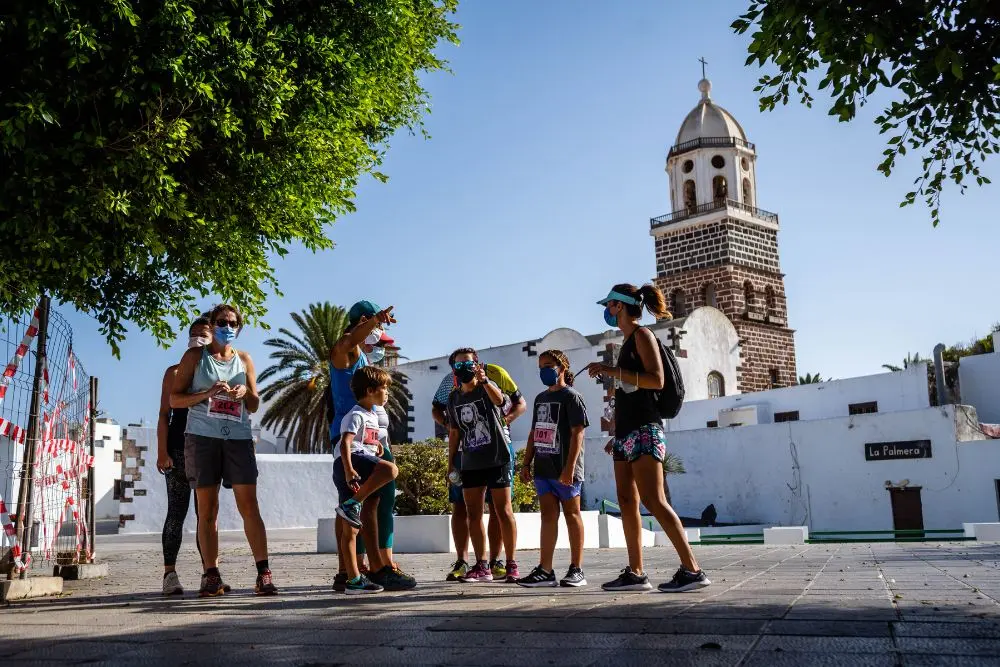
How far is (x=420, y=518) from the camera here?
1323 centimetres

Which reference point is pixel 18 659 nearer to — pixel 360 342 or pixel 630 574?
pixel 360 342

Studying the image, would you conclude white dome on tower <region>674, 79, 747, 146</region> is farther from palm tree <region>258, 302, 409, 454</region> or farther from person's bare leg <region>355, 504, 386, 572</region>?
Answer: person's bare leg <region>355, 504, 386, 572</region>

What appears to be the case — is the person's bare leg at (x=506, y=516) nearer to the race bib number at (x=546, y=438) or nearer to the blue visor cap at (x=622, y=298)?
the race bib number at (x=546, y=438)

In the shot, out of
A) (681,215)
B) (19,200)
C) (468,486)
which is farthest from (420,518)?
(681,215)

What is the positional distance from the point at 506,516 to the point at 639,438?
1.53 meters

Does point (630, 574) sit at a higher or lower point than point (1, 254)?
lower

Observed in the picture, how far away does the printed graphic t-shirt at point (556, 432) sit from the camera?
21.9 feet

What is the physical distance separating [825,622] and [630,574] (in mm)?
1951

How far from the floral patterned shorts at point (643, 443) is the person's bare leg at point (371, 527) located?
1.61 metres

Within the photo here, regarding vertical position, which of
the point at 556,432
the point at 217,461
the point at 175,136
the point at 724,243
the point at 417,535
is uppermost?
the point at 724,243

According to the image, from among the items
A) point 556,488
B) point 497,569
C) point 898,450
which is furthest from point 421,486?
point 898,450

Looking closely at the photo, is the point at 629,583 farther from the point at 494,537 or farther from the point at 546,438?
the point at 494,537

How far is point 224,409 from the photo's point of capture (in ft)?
20.5

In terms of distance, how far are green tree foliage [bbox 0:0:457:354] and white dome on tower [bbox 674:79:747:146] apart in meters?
37.8
